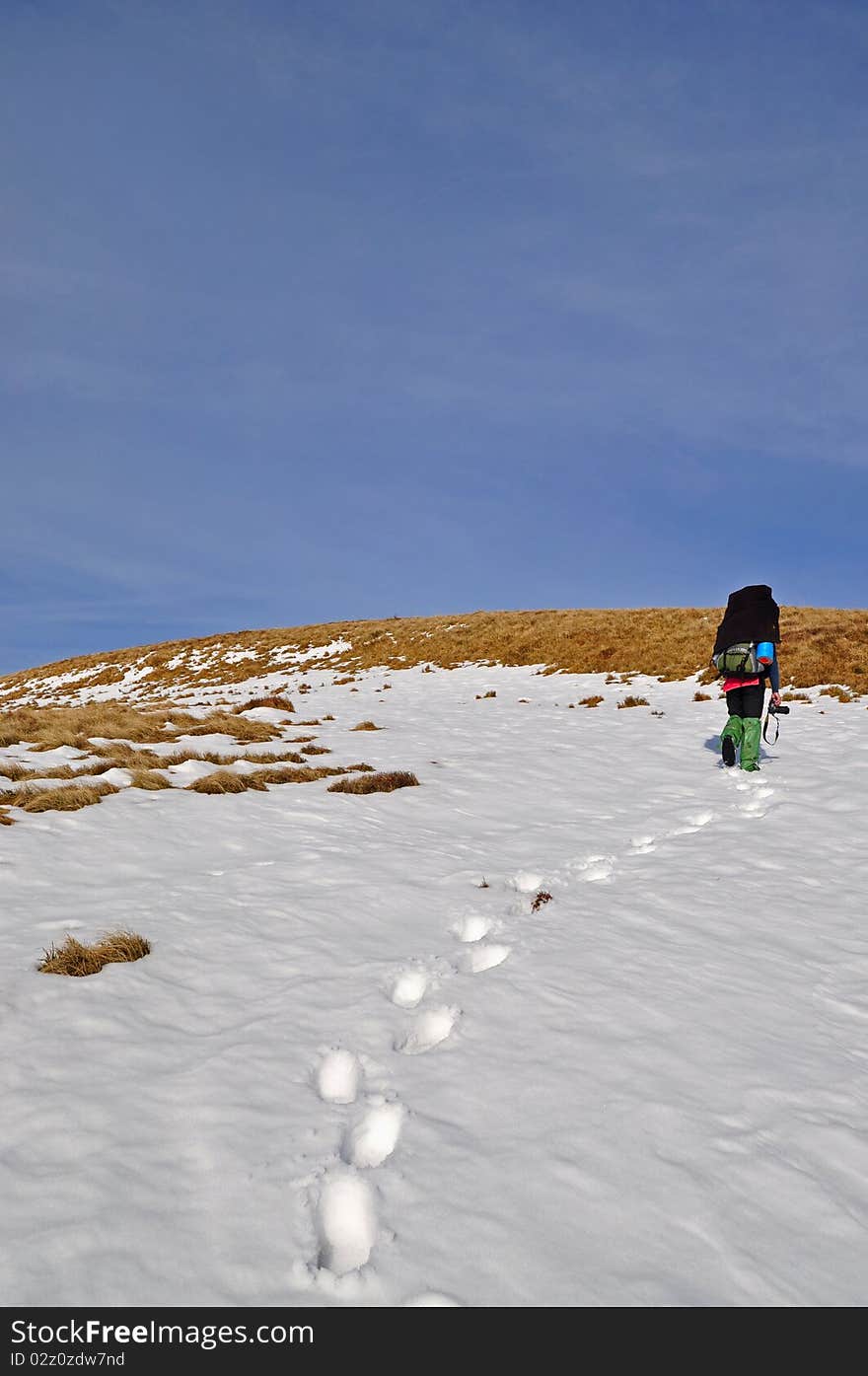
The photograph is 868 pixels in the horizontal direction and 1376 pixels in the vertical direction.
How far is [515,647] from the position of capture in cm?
3312

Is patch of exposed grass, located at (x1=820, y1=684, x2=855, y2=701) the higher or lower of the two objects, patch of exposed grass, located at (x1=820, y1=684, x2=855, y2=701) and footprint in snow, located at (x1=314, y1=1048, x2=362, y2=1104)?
the higher

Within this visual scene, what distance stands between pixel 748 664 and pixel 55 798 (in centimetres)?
985

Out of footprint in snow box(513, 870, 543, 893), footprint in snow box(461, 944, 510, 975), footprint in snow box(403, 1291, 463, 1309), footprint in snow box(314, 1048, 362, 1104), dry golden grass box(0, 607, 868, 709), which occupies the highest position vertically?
dry golden grass box(0, 607, 868, 709)

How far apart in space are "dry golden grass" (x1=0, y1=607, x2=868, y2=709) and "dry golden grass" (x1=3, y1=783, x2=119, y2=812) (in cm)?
516

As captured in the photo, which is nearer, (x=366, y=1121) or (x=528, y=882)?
(x=366, y=1121)

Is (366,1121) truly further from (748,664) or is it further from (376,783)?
(748,664)

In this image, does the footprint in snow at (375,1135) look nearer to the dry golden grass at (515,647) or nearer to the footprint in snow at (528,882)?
the footprint in snow at (528,882)

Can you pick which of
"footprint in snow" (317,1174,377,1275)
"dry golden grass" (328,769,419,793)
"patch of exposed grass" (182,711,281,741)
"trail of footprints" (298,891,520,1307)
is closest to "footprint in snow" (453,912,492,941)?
"trail of footprints" (298,891,520,1307)

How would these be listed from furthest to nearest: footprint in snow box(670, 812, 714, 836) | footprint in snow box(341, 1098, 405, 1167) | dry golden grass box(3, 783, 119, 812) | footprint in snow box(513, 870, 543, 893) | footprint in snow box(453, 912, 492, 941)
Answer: dry golden grass box(3, 783, 119, 812)
footprint in snow box(670, 812, 714, 836)
footprint in snow box(513, 870, 543, 893)
footprint in snow box(453, 912, 492, 941)
footprint in snow box(341, 1098, 405, 1167)

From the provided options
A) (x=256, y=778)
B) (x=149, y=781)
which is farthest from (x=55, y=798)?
(x=256, y=778)

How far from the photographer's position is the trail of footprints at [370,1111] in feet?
8.87

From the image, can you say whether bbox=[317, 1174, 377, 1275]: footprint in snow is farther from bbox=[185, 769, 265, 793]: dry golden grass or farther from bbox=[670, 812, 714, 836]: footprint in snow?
bbox=[185, 769, 265, 793]: dry golden grass

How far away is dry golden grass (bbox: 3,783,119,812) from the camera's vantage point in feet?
28.1
